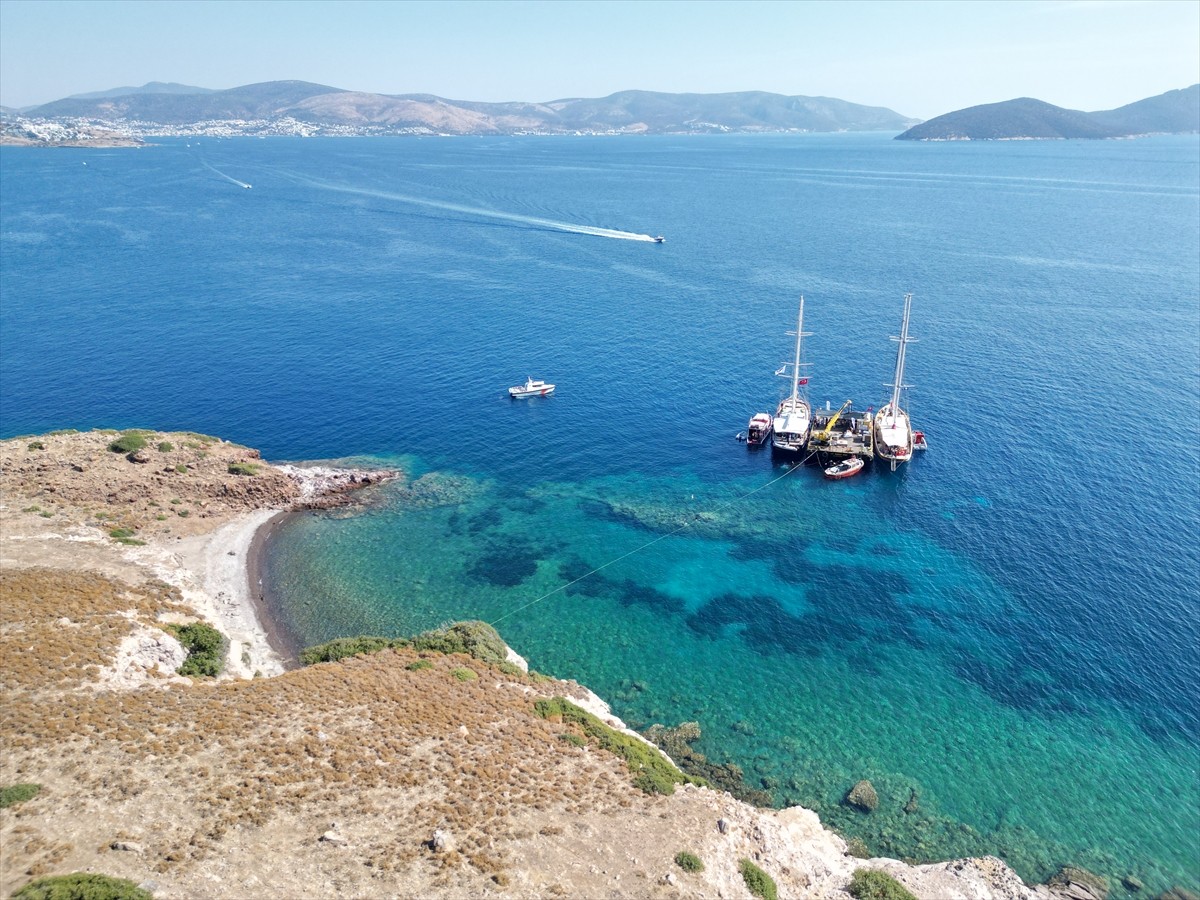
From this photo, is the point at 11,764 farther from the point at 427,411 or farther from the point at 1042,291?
the point at 1042,291

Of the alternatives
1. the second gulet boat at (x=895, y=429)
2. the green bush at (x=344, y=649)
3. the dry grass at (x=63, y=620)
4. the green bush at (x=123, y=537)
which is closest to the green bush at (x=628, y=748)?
the green bush at (x=344, y=649)

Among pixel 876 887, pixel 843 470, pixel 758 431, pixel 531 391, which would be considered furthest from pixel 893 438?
pixel 876 887

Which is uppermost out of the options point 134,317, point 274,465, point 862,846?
point 134,317

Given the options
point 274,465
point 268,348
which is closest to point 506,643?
point 274,465

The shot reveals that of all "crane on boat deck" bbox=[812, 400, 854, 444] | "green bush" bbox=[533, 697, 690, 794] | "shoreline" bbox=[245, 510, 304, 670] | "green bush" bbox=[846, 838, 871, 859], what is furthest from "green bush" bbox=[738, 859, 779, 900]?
"crane on boat deck" bbox=[812, 400, 854, 444]

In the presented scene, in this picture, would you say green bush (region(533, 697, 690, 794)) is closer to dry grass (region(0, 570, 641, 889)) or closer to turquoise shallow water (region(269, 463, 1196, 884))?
dry grass (region(0, 570, 641, 889))

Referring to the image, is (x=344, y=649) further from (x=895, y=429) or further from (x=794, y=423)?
(x=895, y=429)
